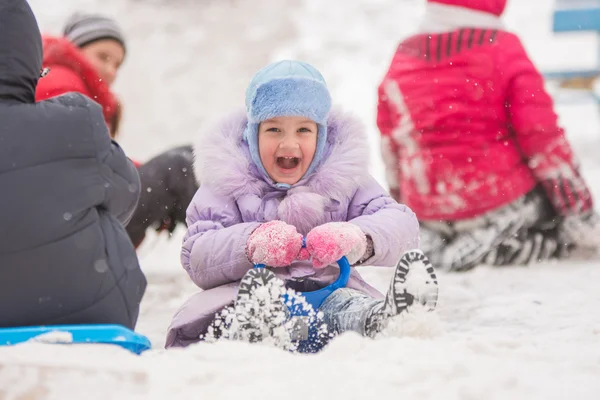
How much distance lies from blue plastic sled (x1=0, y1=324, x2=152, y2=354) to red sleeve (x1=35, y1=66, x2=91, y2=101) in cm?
170

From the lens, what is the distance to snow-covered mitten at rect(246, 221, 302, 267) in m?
2.29

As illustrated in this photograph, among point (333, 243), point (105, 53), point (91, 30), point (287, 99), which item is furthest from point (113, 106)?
point (333, 243)

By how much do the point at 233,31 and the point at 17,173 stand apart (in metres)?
9.41

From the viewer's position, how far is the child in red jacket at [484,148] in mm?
3887

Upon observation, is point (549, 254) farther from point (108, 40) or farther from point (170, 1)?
point (170, 1)

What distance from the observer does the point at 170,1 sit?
39.0 feet

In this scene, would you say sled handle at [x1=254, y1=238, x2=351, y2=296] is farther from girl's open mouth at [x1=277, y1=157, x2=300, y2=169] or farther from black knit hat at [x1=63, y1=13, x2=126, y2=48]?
black knit hat at [x1=63, y1=13, x2=126, y2=48]

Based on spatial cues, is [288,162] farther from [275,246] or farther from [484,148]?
[484,148]

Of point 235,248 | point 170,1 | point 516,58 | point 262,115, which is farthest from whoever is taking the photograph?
point 170,1

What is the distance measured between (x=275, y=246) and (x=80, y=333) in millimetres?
737

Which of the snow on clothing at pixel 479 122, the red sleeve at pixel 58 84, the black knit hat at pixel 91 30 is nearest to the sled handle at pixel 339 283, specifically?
the red sleeve at pixel 58 84

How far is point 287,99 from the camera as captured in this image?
8.55ft

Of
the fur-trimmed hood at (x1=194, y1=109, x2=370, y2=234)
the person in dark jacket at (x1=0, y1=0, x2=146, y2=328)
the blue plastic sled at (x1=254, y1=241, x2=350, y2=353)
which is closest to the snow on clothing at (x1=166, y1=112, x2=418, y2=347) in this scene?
the fur-trimmed hood at (x1=194, y1=109, x2=370, y2=234)

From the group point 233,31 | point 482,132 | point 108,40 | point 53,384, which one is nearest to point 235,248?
point 53,384
